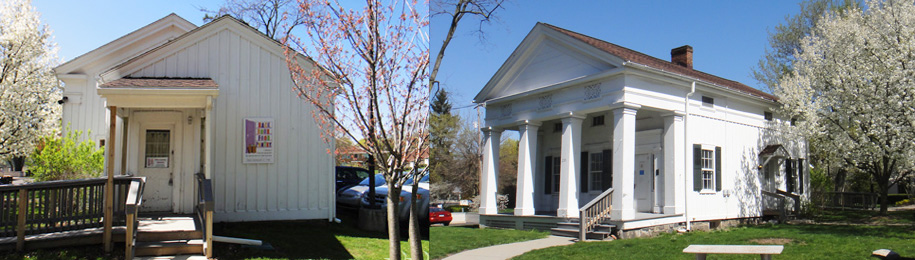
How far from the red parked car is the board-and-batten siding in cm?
539

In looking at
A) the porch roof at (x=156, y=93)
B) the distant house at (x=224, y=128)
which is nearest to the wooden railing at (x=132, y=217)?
the porch roof at (x=156, y=93)

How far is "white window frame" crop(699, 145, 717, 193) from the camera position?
398 cm

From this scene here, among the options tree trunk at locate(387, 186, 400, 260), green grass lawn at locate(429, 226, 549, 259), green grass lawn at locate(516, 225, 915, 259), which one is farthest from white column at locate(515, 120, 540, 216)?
tree trunk at locate(387, 186, 400, 260)

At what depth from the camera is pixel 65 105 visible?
909 centimetres

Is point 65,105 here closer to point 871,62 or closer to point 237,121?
point 237,121

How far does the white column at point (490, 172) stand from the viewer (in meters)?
3.76

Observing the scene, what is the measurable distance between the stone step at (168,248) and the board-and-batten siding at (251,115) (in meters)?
2.05

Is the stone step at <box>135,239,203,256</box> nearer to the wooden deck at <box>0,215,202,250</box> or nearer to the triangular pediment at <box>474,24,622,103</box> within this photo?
the wooden deck at <box>0,215,202,250</box>

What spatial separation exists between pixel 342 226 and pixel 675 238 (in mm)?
6347

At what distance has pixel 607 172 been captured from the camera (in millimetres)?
4121

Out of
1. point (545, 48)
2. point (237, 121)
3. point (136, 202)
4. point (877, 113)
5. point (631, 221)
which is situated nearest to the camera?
point (877, 113)

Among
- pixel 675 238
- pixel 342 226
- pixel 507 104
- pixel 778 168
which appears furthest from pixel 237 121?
pixel 778 168

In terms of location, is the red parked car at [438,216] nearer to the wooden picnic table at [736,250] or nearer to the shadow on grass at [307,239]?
the wooden picnic table at [736,250]

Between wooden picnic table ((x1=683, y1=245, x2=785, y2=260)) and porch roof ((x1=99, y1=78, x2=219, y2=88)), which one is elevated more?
porch roof ((x1=99, y1=78, x2=219, y2=88))
